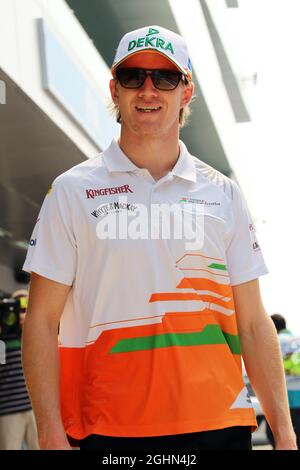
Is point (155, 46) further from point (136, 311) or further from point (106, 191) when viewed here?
point (136, 311)

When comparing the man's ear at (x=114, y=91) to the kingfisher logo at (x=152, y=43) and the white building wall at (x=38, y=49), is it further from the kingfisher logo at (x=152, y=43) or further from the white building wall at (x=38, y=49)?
the white building wall at (x=38, y=49)

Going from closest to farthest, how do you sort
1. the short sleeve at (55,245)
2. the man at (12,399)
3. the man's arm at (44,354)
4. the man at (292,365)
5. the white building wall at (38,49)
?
the man's arm at (44,354) < the short sleeve at (55,245) < the man at (292,365) < the man at (12,399) < the white building wall at (38,49)

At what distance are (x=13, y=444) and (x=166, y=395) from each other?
24.2 feet

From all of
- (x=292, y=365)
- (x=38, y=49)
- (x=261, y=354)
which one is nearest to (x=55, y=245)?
(x=261, y=354)

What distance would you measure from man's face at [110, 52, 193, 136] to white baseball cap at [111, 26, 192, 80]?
0.03 m

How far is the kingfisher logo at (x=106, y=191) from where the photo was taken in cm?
321

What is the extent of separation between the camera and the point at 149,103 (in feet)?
10.7

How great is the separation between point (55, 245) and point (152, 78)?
25.5 inches

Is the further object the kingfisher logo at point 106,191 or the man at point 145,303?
the kingfisher logo at point 106,191

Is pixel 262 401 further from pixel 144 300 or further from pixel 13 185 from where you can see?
pixel 13 185

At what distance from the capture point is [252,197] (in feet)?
129

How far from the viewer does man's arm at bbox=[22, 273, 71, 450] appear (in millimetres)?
2959

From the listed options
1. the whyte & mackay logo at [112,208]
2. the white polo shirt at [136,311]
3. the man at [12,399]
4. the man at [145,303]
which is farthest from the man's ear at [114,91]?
the man at [12,399]

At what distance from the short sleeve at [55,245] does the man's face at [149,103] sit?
341 mm
